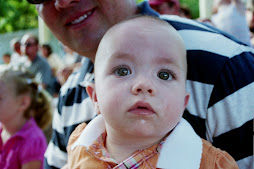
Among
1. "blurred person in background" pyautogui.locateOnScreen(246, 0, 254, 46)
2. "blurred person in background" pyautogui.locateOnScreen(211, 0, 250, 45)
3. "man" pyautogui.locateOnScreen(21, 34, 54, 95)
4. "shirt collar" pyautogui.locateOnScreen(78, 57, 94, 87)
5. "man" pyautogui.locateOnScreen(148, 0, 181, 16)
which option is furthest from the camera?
"man" pyautogui.locateOnScreen(21, 34, 54, 95)

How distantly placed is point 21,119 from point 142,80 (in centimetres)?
199

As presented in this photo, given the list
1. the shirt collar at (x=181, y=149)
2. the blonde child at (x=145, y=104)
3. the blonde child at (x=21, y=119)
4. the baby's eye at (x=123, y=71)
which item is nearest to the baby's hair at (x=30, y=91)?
the blonde child at (x=21, y=119)

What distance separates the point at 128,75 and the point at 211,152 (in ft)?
1.39

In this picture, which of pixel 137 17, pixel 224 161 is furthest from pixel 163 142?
pixel 137 17

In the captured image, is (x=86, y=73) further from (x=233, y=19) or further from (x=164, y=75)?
(x=233, y=19)

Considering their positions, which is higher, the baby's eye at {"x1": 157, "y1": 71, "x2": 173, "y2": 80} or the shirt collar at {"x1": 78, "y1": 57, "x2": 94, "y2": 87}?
the baby's eye at {"x1": 157, "y1": 71, "x2": 173, "y2": 80}

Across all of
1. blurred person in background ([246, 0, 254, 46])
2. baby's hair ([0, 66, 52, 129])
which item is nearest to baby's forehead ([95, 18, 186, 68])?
baby's hair ([0, 66, 52, 129])

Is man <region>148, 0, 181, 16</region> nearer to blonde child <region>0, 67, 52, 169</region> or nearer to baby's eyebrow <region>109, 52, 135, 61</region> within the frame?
blonde child <region>0, 67, 52, 169</region>

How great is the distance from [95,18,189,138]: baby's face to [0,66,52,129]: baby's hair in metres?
1.76

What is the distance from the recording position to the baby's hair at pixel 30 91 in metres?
2.72

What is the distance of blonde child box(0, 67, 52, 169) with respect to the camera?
7.87 ft

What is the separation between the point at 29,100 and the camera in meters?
2.87

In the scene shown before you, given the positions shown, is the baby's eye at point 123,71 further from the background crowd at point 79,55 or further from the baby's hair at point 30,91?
the baby's hair at point 30,91

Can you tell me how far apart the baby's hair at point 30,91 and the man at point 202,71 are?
1163 millimetres
